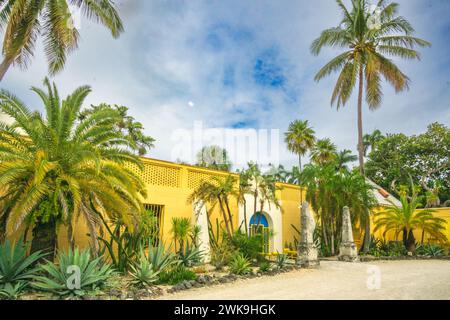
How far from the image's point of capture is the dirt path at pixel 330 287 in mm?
7367

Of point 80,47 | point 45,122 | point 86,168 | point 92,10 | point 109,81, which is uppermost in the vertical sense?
point 92,10

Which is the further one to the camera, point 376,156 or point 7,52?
point 376,156

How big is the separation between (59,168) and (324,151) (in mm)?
23311

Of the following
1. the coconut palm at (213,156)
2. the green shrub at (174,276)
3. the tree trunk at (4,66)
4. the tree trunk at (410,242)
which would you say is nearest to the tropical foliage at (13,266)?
the green shrub at (174,276)

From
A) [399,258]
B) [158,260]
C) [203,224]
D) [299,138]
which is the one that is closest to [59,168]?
[158,260]

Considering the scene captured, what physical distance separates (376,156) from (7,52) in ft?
115

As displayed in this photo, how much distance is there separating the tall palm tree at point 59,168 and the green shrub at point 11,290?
1206 mm

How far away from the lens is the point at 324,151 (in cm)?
2805

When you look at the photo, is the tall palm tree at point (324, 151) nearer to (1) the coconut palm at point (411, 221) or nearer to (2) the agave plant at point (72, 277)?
(1) the coconut palm at point (411, 221)
